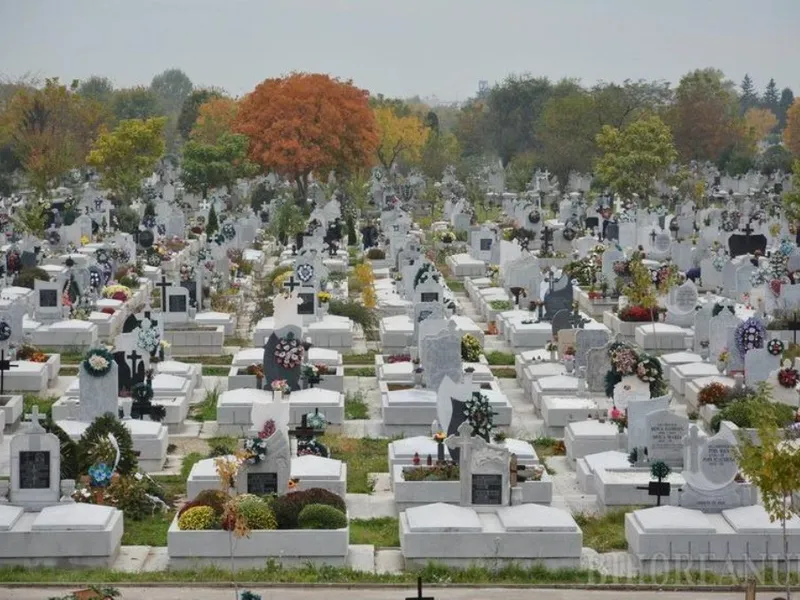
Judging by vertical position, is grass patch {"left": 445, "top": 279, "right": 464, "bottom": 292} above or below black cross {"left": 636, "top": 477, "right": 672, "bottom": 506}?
above

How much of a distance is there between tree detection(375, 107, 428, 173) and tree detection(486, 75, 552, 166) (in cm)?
886

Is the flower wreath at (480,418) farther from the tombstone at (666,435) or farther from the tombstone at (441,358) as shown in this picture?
the tombstone at (441,358)

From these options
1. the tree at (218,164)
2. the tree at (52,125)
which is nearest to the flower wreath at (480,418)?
the tree at (218,164)

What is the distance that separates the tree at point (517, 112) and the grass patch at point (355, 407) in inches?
2876

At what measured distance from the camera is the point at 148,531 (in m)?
22.3

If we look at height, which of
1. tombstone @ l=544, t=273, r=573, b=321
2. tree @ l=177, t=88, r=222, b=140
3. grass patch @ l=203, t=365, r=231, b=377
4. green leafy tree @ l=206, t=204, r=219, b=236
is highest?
tree @ l=177, t=88, r=222, b=140

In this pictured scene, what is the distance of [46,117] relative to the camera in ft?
287

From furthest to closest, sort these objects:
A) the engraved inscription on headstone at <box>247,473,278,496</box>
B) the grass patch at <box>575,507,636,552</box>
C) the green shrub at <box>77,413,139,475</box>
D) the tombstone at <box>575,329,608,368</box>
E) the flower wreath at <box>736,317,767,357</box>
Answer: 1. the tombstone at <box>575,329,608,368</box>
2. the flower wreath at <box>736,317,767,357</box>
3. the green shrub at <box>77,413,139,475</box>
4. the engraved inscription on headstone at <box>247,473,278,496</box>
5. the grass patch at <box>575,507,636,552</box>

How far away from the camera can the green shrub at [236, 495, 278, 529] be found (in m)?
21.0

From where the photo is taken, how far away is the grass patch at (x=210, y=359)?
115 ft

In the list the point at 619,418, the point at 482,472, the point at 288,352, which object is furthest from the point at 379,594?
the point at 288,352

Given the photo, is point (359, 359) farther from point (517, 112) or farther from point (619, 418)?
point (517, 112)

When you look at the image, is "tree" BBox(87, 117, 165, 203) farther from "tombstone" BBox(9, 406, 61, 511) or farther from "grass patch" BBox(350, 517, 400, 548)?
"grass patch" BBox(350, 517, 400, 548)

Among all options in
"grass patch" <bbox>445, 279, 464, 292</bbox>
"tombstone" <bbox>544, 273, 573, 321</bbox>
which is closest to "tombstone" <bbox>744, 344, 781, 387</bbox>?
"tombstone" <bbox>544, 273, 573, 321</bbox>
